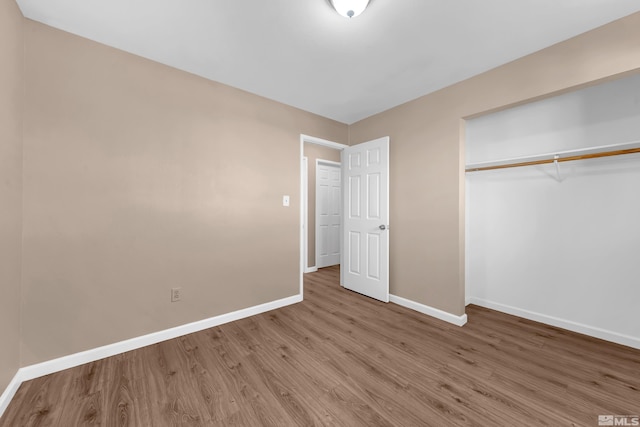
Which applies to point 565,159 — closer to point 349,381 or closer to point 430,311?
point 430,311

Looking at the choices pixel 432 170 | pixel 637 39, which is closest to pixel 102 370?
pixel 432 170

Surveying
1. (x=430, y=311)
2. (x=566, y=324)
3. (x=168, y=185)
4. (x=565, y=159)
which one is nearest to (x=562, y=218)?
(x=565, y=159)

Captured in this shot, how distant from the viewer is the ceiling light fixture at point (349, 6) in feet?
5.05

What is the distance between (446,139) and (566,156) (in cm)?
106

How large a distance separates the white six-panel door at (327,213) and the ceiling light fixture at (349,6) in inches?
128

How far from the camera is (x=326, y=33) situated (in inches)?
73.9

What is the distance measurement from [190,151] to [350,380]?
7.99 ft

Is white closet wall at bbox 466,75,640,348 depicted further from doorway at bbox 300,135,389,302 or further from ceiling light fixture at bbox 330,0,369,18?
ceiling light fixture at bbox 330,0,369,18

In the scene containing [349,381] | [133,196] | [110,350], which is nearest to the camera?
[349,381]

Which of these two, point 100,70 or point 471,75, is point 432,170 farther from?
point 100,70

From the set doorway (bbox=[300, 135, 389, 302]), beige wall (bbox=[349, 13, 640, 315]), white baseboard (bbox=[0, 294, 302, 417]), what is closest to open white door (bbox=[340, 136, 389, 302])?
doorway (bbox=[300, 135, 389, 302])

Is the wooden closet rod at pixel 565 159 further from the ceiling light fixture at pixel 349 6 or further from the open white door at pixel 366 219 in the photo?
the ceiling light fixture at pixel 349 6

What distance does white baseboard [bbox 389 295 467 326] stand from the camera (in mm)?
2582

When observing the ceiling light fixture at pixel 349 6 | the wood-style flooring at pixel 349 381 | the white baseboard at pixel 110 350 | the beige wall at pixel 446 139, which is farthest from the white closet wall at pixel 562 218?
the white baseboard at pixel 110 350
